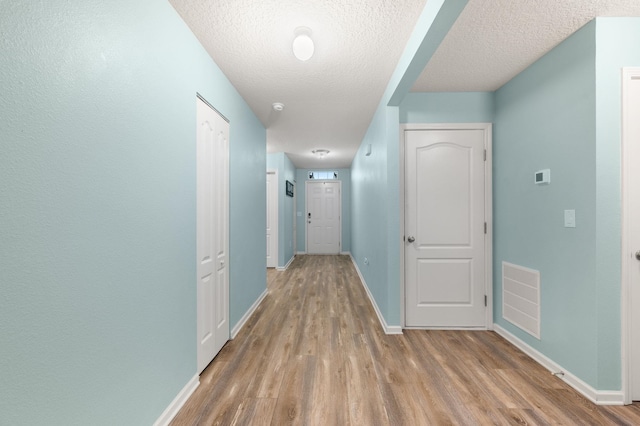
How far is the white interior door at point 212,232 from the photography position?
6.57 feet

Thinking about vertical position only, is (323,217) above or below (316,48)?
below

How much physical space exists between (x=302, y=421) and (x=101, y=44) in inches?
82.6

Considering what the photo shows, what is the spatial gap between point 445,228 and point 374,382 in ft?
5.50

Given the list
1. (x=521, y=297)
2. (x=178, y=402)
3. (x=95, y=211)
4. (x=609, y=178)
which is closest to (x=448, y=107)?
(x=609, y=178)

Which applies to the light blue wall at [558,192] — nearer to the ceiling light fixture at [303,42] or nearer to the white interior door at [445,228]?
the white interior door at [445,228]

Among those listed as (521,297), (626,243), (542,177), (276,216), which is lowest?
(521,297)

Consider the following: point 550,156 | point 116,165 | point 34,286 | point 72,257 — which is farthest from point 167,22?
point 550,156

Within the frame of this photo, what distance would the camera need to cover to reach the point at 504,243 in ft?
8.73

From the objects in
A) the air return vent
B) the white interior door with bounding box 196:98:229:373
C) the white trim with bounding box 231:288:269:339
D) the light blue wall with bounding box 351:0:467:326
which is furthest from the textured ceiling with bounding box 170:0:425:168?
the white trim with bounding box 231:288:269:339

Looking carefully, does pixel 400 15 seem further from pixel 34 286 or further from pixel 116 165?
pixel 34 286

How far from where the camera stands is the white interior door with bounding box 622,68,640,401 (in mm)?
1720

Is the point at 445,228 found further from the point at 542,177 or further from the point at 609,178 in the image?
the point at 609,178

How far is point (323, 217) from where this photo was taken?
7.80 m

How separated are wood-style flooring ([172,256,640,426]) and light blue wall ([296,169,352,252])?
4.80 metres
